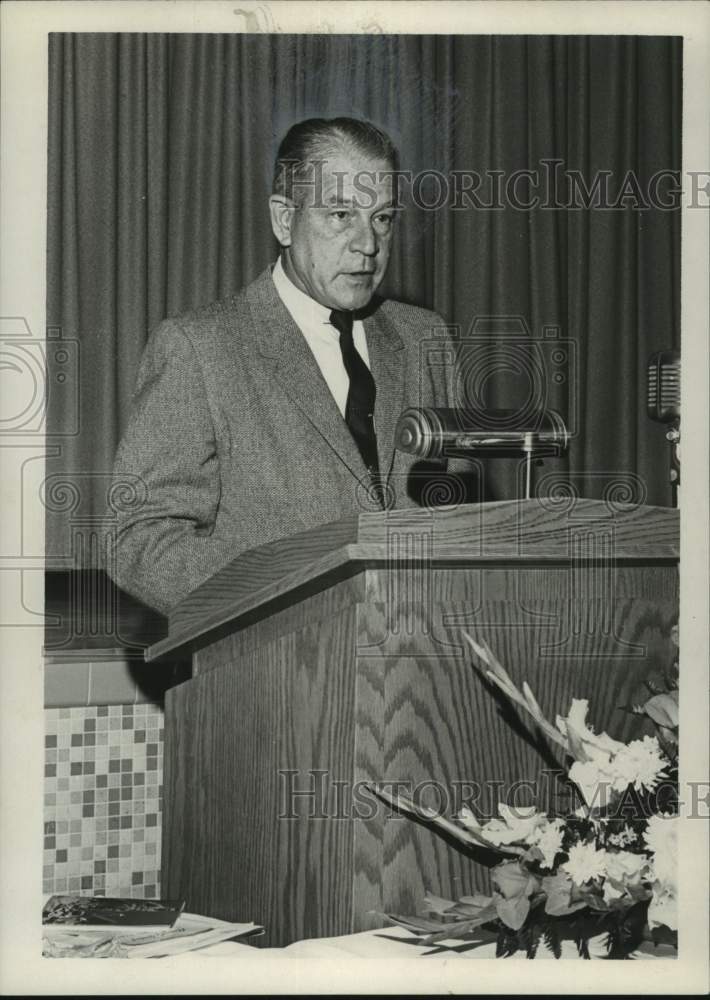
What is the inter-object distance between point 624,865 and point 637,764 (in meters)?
0.17

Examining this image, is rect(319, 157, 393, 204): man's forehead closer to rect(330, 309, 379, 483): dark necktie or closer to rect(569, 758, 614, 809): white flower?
rect(330, 309, 379, 483): dark necktie

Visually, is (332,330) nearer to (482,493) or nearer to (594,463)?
(482,493)

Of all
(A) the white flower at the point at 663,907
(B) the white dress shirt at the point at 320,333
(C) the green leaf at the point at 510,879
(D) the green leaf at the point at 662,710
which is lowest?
(A) the white flower at the point at 663,907

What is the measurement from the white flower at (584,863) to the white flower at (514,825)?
0.24ft

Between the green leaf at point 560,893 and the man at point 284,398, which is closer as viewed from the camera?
the green leaf at point 560,893

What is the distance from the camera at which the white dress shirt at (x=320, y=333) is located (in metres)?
2.07

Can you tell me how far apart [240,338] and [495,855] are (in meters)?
0.99

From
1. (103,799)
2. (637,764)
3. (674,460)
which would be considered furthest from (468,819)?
(674,460)

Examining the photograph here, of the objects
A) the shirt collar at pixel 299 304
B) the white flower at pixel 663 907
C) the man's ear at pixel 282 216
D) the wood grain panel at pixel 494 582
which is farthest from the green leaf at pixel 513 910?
the man's ear at pixel 282 216

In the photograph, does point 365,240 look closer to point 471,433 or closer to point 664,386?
point 471,433

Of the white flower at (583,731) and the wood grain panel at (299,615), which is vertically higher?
the wood grain panel at (299,615)

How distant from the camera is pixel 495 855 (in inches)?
73.9

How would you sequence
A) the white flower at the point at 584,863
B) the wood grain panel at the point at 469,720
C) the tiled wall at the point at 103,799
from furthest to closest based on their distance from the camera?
the tiled wall at the point at 103,799, the white flower at the point at 584,863, the wood grain panel at the point at 469,720

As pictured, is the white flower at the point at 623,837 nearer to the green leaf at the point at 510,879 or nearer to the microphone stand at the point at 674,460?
the green leaf at the point at 510,879
